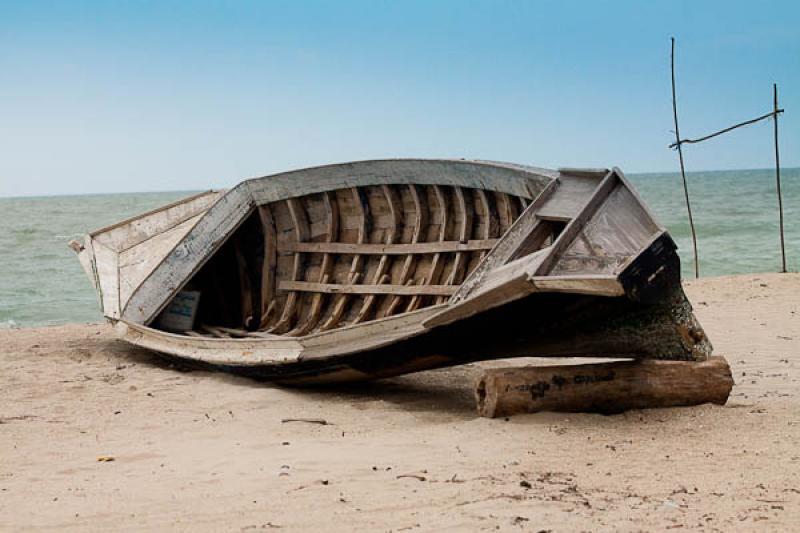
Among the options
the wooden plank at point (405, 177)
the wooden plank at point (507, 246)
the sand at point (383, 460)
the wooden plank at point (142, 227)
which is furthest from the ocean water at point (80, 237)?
the wooden plank at point (507, 246)

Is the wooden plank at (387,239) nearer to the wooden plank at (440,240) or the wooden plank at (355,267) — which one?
the wooden plank at (355,267)

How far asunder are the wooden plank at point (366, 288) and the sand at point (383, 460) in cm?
64

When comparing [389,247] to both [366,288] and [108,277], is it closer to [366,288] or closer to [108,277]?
[366,288]

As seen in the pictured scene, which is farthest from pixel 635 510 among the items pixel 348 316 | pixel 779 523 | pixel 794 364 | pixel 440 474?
Result: pixel 348 316

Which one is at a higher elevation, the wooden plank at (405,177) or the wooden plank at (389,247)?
the wooden plank at (405,177)

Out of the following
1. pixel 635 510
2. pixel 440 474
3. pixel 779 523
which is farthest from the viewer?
pixel 440 474

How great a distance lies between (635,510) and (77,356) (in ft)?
20.0

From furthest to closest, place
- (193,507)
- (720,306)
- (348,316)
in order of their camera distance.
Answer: (720,306), (348,316), (193,507)

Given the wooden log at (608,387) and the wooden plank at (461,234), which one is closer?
the wooden log at (608,387)

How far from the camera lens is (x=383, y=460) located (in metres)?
4.47

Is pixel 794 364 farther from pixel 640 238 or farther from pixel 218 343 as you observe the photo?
pixel 218 343

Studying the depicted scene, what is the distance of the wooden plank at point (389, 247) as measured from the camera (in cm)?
683

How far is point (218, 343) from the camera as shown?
7012mm

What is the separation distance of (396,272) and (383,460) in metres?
3.18
